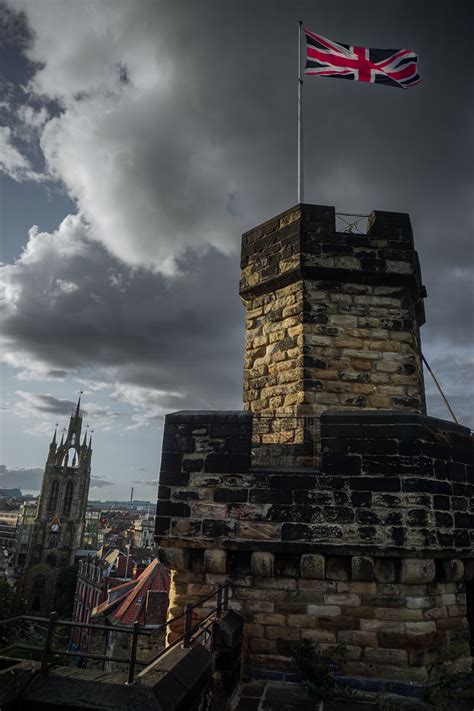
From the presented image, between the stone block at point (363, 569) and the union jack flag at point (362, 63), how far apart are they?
856cm

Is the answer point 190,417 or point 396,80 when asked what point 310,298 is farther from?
point 396,80

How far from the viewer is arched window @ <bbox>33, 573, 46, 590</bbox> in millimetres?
68306

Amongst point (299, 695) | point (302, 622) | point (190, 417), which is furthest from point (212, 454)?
point (299, 695)

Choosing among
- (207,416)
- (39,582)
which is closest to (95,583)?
(39,582)

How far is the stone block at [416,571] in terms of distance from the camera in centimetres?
488

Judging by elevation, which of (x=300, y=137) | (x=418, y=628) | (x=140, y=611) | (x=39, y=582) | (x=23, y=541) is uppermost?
(x=300, y=137)

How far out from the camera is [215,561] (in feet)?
17.6

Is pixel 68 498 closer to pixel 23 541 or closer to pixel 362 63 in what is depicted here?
pixel 23 541

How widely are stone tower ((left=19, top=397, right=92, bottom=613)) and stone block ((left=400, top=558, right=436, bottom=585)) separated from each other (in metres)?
74.5

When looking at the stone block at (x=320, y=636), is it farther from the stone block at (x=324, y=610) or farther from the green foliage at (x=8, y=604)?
the green foliage at (x=8, y=604)

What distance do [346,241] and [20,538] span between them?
103 metres

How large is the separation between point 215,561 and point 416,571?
Answer: 7.47 feet

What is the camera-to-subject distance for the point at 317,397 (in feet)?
22.3

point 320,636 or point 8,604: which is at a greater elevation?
point 320,636
